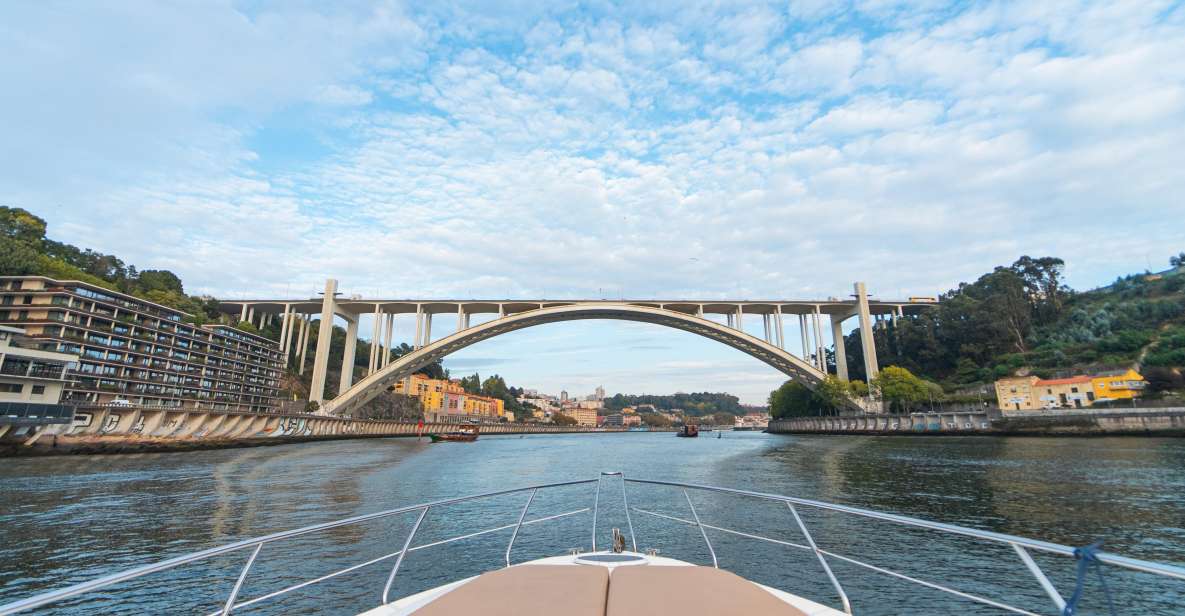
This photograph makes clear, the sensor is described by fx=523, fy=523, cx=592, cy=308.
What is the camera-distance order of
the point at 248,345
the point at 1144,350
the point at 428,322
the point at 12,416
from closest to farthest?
the point at 12,416 < the point at 1144,350 < the point at 428,322 < the point at 248,345

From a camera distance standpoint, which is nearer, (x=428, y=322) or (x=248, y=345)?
(x=428, y=322)

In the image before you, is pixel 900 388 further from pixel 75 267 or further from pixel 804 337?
pixel 75 267

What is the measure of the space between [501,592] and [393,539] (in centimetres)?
749

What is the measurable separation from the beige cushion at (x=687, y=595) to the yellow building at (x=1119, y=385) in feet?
174

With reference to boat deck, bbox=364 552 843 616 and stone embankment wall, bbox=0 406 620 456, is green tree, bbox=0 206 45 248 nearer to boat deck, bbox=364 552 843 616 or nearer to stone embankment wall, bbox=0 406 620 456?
stone embankment wall, bbox=0 406 620 456

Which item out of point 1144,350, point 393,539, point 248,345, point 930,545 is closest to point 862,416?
point 1144,350

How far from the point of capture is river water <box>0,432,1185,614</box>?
6574 millimetres

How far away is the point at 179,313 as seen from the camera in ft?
159

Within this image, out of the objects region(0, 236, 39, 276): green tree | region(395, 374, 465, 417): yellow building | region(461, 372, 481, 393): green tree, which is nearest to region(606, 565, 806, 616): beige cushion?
region(0, 236, 39, 276): green tree

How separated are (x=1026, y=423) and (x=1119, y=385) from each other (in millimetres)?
9838

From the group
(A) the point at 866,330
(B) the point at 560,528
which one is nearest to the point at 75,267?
(B) the point at 560,528

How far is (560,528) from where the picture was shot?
33.0ft

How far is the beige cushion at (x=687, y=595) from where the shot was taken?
2430mm

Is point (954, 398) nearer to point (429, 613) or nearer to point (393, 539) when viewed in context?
point (393, 539)
